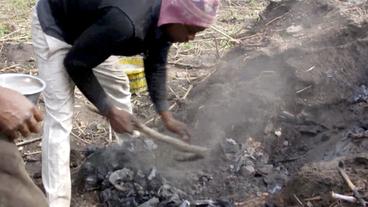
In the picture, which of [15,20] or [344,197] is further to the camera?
[15,20]

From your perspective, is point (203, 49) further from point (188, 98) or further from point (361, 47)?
point (361, 47)

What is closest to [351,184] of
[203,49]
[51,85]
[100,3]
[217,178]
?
[217,178]

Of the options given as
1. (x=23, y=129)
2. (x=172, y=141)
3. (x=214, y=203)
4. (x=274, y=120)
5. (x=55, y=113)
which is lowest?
(x=274, y=120)

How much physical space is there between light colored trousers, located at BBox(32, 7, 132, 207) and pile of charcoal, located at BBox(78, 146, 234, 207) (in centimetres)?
32

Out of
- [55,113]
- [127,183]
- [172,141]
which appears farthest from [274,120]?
[55,113]

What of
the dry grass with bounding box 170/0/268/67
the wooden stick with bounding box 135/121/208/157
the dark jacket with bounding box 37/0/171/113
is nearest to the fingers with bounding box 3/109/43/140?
the dark jacket with bounding box 37/0/171/113

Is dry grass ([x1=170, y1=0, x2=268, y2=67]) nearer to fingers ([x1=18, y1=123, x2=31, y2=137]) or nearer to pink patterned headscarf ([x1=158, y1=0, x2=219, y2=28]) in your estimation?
pink patterned headscarf ([x1=158, y1=0, x2=219, y2=28])

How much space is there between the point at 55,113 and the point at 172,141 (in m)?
0.93

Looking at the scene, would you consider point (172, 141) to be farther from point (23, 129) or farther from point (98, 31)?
point (23, 129)

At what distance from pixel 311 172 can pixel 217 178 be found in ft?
3.48

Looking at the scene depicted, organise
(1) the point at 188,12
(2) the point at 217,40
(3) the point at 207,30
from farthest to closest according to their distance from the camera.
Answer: (3) the point at 207,30 < (2) the point at 217,40 < (1) the point at 188,12

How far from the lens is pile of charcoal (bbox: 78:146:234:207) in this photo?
15.3ft

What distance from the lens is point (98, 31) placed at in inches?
157

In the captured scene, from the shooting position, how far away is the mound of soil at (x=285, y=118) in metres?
4.61
